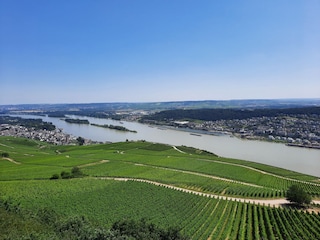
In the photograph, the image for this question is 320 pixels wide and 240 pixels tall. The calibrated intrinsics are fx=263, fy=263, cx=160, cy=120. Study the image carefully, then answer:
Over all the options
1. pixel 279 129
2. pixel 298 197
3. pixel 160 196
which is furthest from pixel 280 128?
pixel 160 196

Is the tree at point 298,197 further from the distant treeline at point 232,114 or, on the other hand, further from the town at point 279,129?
the distant treeline at point 232,114

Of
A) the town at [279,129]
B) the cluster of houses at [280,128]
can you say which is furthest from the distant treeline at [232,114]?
the cluster of houses at [280,128]

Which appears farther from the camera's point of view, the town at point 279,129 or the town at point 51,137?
the town at point 51,137

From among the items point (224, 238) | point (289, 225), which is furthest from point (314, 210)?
point (224, 238)

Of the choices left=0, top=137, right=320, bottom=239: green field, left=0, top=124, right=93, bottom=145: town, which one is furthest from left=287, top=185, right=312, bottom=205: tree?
left=0, top=124, right=93, bottom=145: town

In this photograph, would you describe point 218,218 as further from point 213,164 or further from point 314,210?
point 213,164

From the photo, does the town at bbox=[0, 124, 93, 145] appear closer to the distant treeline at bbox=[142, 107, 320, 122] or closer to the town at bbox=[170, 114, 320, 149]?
the town at bbox=[170, 114, 320, 149]

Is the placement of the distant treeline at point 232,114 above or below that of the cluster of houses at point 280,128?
above

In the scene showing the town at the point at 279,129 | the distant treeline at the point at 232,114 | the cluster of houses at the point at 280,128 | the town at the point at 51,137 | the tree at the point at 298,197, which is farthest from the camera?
the distant treeline at the point at 232,114

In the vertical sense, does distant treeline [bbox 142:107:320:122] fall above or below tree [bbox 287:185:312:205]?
above
